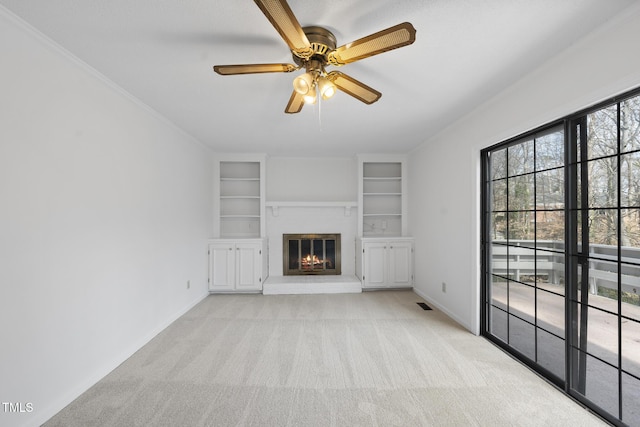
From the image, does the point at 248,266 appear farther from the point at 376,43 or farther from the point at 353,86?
the point at 376,43

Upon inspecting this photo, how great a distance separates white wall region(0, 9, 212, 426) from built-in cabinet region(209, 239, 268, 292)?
1447 mm

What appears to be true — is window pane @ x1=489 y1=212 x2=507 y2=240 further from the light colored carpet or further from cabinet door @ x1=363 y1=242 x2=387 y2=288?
cabinet door @ x1=363 y1=242 x2=387 y2=288

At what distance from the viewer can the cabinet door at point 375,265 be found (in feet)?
16.0

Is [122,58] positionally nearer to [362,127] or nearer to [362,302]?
[362,127]

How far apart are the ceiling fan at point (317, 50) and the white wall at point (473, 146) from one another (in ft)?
4.36

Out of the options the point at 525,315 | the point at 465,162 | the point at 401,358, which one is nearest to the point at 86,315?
the point at 401,358

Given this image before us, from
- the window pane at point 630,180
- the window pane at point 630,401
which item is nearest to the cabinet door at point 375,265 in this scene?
the window pane at point 630,401

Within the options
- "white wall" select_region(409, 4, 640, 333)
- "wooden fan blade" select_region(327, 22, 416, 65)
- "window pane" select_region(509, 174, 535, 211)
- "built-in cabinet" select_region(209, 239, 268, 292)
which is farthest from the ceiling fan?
"built-in cabinet" select_region(209, 239, 268, 292)

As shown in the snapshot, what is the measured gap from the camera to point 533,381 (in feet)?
7.31

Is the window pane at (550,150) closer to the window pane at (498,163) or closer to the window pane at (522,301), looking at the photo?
the window pane at (498,163)

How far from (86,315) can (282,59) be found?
A: 2432 millimetres

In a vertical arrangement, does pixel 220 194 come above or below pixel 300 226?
above

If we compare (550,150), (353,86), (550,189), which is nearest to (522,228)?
(550,189)

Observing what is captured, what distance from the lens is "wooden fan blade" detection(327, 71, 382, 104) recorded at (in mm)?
1812
